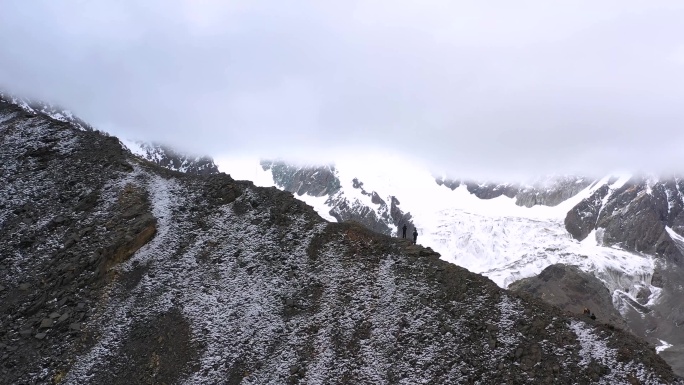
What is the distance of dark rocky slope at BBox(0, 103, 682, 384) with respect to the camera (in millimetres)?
28438

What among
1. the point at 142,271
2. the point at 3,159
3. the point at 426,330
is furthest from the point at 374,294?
the point at 3,159

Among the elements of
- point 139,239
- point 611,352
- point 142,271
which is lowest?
point 611,352

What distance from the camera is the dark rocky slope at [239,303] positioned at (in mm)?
28438

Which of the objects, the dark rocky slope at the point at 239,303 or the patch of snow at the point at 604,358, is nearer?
the patch of snow at the point at 604,358

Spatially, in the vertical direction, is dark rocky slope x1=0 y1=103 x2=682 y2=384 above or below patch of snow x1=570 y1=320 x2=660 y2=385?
above

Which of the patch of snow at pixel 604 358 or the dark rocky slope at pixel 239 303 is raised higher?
the dark rocky slope at pixel 239 303

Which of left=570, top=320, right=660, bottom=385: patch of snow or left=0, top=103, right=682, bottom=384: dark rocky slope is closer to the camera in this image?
left=570, top=320, right=660, bottom=385: patch of snow

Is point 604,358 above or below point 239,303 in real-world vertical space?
below

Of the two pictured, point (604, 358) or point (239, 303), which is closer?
point (604, 358)

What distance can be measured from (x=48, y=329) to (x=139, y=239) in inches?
346

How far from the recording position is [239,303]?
1332 inches

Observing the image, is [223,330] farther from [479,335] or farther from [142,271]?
[479,335]

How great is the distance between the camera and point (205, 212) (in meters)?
41.2

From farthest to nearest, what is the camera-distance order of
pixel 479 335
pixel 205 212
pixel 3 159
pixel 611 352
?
pixel 3 159, pixel 205 212, pixel 479 335, pixel 611 352
